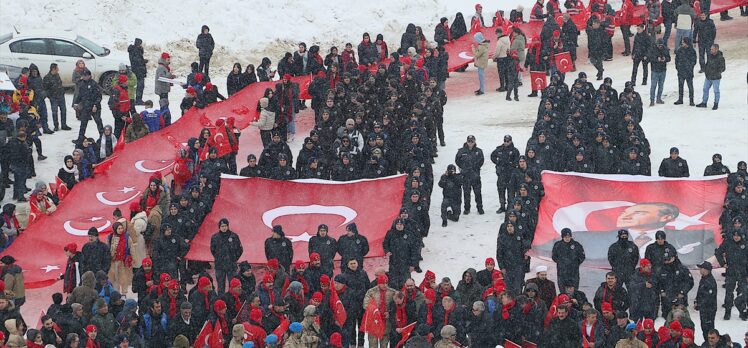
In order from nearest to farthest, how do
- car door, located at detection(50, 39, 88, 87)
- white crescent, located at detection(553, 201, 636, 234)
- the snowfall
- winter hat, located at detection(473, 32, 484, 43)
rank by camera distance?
white crescent, located at detection(553, 201, 636, 234), the snowfall, car door, located at detection(50, 39, 88, 87), winter hat, located at detection(473, 32, 484, 43)

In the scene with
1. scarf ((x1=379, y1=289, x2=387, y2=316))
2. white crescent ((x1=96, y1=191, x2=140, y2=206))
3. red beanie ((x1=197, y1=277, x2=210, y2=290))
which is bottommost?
scarf ((x1=379, y1=289, x2=387, y2=316))

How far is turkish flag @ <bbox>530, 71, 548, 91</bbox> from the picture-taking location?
2886 cm

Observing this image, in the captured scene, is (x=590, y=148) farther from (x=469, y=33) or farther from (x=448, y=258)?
(x=469, y=33)

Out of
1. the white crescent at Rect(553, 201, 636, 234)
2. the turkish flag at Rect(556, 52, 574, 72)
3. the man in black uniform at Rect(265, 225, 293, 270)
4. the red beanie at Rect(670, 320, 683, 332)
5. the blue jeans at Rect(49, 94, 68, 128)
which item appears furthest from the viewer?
the turkish flag at Rect(556, 52, 574, 72)

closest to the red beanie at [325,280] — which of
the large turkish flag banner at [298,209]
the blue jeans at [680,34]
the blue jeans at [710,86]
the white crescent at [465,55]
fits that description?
the large turkish flag banner at [298,209]

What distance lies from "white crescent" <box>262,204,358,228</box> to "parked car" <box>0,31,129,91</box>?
912 centimetres

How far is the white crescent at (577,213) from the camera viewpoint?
768 inches

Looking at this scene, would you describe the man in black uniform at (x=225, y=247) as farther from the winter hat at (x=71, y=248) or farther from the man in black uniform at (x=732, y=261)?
the man in black uniform at (x=732, y=261)

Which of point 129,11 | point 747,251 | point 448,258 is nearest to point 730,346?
point 747,251

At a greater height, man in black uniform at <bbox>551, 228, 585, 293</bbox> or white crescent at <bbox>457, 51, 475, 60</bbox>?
white crescent at <bbox>457, 51, 475, 60</bbox>

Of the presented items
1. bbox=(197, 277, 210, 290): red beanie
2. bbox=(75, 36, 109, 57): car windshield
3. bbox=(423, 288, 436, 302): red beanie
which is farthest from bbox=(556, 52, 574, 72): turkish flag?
bbox=(197, 277, 210, 290): red beanie

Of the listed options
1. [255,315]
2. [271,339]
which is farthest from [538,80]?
[271,339]

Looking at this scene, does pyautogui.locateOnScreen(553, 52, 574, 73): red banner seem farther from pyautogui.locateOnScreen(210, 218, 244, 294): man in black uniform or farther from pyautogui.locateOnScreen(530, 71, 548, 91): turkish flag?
pyautogui.locateOnScreen(210, 218, 244, 294): man in black uniform

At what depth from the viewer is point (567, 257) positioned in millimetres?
18578
